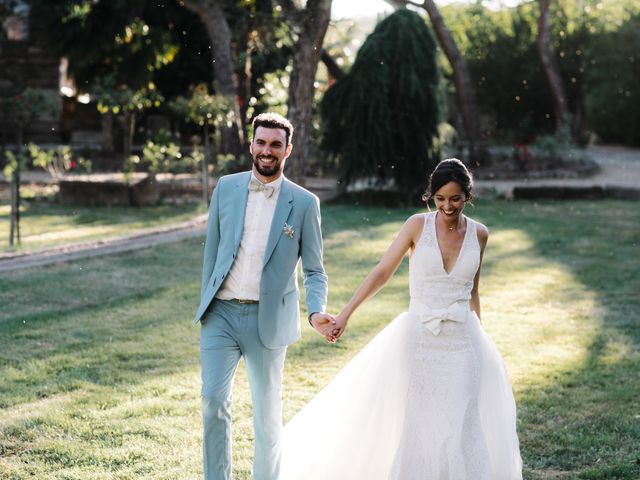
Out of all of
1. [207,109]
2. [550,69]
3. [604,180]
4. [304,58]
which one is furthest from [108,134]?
[604,180]

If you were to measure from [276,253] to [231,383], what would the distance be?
58 cm

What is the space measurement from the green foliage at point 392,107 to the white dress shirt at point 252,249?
514 inches

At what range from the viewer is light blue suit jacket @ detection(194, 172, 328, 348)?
13.8 feet

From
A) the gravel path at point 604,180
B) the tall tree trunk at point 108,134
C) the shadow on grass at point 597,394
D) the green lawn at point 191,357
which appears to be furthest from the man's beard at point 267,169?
the tall tree trunk at point 108,134

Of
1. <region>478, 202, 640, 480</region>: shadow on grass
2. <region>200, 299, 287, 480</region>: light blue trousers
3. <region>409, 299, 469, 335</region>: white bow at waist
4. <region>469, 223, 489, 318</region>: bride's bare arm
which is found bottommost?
<region>478, 202, 640, 480</region>: shadow on grass

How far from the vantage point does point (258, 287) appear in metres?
4.25

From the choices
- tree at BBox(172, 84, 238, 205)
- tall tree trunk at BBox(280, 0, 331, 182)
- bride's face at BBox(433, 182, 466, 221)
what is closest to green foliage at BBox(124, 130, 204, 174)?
tree at BBox(172, 84, 238, 205)

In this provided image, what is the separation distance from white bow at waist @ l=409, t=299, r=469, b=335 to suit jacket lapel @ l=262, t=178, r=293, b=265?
0.71m

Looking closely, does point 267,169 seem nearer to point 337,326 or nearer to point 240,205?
point 240,205

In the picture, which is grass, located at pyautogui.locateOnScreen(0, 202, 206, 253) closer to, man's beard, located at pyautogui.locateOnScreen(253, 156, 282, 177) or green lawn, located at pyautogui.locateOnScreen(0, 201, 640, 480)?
green lawn, located at pyautogui.locateOnScreen(0, 201, 640, 480)

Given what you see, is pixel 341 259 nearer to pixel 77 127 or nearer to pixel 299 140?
pixel 299 140

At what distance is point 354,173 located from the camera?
17828 mm

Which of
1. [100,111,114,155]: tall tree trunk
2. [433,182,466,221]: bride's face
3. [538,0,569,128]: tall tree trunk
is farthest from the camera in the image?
[538,0,569,128]: tall tree trunk

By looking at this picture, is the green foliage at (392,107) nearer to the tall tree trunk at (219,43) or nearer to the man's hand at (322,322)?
the tall tree trunk at (219,43)
